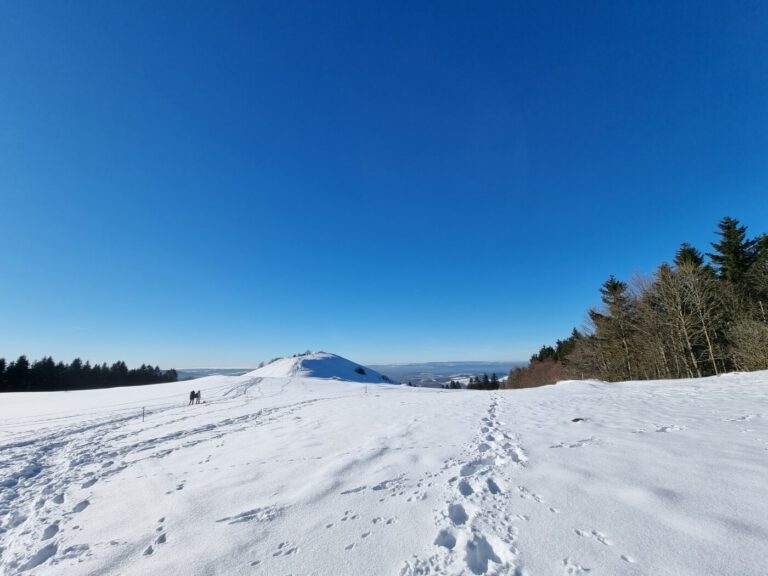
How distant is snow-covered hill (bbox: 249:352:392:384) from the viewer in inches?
1945

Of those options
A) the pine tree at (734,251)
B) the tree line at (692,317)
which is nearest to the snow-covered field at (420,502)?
the tree line at (692,317)

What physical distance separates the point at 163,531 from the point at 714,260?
4051 cm

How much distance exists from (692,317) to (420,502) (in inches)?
1133

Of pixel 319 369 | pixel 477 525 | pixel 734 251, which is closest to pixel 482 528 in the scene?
pixel 477 525

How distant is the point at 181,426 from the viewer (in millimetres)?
12062

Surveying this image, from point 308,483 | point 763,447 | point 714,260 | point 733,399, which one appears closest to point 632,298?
point 714,260

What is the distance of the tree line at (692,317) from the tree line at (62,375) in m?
95.6

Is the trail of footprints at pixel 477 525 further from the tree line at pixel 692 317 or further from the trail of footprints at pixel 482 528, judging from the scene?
the tree line at pixel 692 317

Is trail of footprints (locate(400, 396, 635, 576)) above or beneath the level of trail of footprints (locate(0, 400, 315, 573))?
above

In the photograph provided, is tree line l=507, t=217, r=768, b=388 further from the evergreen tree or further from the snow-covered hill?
the snow-covered hill

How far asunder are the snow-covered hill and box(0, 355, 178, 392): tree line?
42.7 meters

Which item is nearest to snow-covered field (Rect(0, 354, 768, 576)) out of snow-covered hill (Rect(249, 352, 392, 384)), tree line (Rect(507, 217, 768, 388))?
tree line (Rect(507, 217, 768, 388))

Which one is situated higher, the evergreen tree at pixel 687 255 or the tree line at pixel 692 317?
the evergreen tree at pixel 687 255

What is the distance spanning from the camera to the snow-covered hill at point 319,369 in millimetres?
49400
